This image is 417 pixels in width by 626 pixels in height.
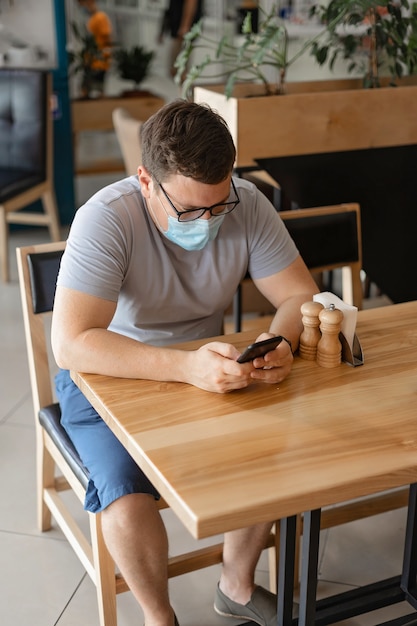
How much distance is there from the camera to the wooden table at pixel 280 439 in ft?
3.54

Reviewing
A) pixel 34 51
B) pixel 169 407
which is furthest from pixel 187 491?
pixel 34 51

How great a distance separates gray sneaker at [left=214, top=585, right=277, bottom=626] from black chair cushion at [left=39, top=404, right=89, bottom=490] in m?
0.49

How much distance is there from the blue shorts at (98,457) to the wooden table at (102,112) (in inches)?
139

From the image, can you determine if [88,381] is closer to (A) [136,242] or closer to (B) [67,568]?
(A) [136,242]

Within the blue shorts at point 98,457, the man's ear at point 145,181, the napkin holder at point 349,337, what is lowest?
the blue shorts at point 98,457

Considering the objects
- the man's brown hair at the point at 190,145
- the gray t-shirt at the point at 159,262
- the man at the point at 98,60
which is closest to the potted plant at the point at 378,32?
the gray t-shirt at the point at 159,262

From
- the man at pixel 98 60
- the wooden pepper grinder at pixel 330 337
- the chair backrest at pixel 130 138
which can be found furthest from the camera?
the man at pixel 98 60

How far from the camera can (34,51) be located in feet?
14.7

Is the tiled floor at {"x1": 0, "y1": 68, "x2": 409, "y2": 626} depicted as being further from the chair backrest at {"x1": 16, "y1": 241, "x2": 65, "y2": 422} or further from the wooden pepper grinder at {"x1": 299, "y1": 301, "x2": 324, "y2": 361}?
the wooden pepper grinder at {"x1": 299, "y1": 301, "x2": 324, "y2": 361}

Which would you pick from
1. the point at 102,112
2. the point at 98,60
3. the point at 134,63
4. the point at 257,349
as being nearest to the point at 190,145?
the point at 257,349

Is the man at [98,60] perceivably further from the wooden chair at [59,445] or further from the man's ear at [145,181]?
the man's ear at [145,181]

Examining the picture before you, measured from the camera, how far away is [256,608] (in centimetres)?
179

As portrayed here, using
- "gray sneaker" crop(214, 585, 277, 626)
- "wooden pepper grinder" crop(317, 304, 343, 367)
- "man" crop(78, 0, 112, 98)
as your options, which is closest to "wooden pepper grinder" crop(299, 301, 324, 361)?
"wooden pepper grinder" crop(317, 304, 343, 367)

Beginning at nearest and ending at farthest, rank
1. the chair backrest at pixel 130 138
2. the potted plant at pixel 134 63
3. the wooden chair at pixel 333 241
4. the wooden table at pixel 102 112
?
1. the wooden chair at pixel 333 241
2. the chair backrest at pixel 130 138
3. the wooden table at pixel 102 112
4. the potted plant at pixel 134 63
